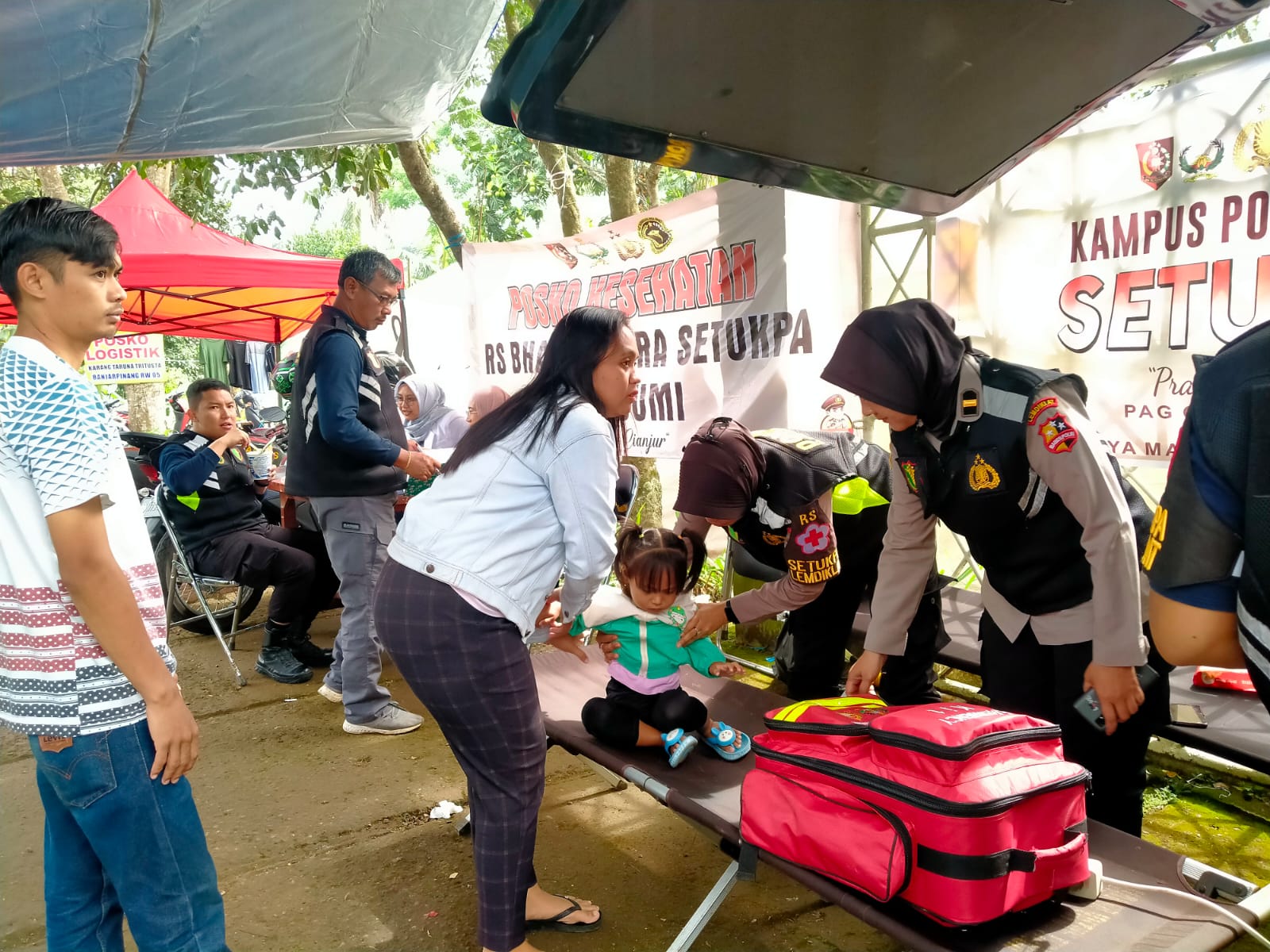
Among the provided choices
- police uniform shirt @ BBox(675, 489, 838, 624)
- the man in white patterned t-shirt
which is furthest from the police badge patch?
the man in white patterned t-shirt

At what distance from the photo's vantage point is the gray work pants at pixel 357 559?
148 inches

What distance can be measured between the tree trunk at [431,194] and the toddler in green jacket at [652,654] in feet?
15.0

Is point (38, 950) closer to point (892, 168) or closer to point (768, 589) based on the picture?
point (768, 589)

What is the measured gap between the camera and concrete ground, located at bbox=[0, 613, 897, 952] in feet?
7.91

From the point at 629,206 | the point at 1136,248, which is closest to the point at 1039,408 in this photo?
the point at 1136,248

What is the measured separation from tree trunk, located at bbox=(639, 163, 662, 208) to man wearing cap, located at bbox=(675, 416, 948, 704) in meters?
4.07

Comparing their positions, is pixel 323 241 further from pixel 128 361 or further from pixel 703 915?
pixel 703 915

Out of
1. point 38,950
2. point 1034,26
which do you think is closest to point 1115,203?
point 1034,26

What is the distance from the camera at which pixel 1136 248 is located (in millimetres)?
3287

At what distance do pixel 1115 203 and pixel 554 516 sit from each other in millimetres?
2744

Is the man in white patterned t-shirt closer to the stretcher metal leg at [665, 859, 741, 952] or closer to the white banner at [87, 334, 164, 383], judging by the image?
the stretcher metal leg at [665, 859, 741, 952]

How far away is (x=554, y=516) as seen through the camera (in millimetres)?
1969

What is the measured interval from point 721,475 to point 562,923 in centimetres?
136

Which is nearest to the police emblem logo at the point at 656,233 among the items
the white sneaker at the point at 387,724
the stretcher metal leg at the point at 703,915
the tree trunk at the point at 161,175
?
the white sneaker at the point at 387,724
